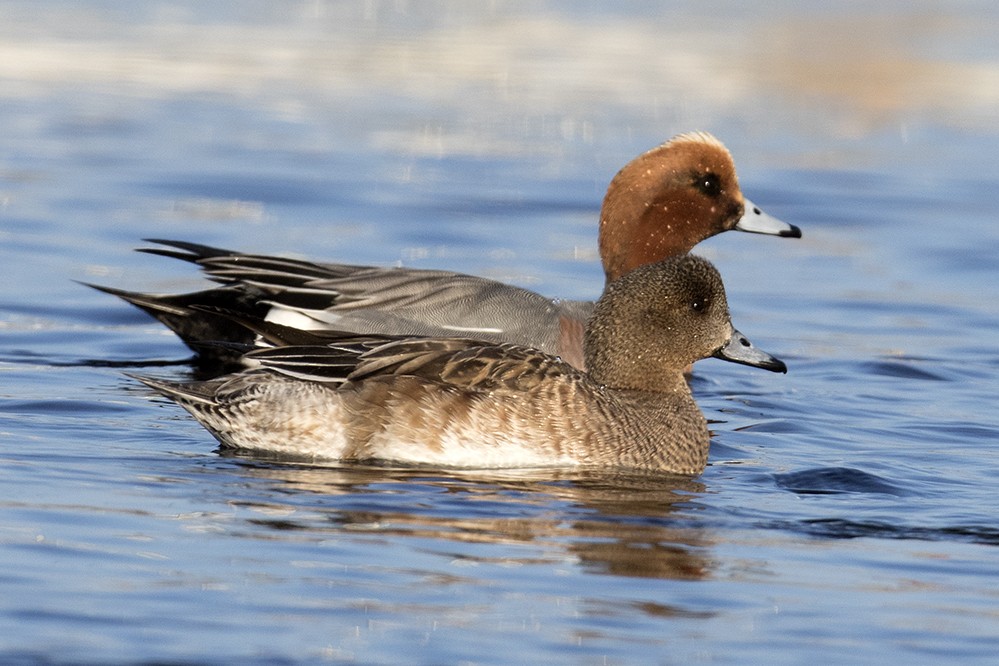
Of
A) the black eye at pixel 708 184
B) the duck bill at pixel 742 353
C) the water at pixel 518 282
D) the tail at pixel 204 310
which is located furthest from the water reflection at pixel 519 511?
the black eye at pixel 708 184

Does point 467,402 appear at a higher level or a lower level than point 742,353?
lower

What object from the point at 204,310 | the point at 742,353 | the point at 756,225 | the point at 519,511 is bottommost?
the point at 519,511

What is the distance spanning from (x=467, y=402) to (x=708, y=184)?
2576 mm

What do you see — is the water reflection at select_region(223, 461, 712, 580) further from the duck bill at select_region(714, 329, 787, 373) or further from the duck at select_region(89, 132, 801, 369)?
the duck at select_region(89, 132, 801, 369)

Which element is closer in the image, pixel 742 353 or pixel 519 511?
pixel 519 511

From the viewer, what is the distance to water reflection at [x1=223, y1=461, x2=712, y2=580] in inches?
214

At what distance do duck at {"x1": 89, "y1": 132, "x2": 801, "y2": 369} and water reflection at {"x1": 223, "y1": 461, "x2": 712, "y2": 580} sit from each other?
1631 mm

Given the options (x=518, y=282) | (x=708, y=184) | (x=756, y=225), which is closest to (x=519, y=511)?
(x=708, y=184)

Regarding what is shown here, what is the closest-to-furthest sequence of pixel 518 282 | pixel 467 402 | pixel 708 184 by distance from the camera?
pixel 467 402 < pixel 708 184 < pixel 518 282

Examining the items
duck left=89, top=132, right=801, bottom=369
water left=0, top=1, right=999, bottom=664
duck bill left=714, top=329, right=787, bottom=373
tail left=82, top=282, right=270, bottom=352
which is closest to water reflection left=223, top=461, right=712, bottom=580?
water left=0, top=1, right=999, bottom=664

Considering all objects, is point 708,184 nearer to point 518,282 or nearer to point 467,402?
point 518,282

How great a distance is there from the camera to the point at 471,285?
8141 mm

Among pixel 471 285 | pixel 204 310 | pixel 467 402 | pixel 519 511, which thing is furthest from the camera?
pixel 204 310

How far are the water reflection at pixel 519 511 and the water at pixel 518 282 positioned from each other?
0.02 m
